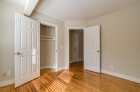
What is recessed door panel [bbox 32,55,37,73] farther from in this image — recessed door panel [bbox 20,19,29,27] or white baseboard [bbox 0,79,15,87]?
recessed door panel [bbox 20,19,29,27]

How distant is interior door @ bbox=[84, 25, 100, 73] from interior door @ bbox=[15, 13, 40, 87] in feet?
7.11

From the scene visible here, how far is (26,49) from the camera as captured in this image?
2170 millimetres

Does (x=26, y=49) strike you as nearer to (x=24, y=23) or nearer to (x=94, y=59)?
(x=24, y=23)

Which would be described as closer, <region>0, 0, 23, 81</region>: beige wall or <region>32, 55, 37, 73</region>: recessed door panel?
<region>0, 0, 23, 81</region>: beige wall

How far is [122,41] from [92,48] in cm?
112

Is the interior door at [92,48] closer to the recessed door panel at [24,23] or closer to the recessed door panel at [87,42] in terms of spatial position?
the recessed door panel at [87,42]

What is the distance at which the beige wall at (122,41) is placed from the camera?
222cm

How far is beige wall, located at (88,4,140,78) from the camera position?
87.4 inches

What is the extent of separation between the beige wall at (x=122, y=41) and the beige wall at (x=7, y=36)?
3211mm

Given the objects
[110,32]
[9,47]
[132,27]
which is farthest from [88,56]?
[9,47]

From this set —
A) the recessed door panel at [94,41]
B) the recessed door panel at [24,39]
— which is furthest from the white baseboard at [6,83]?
the recessed door panel at [94,41]

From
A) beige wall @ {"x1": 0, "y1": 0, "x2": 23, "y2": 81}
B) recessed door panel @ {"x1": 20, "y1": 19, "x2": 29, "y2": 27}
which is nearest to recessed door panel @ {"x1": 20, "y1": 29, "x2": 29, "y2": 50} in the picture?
recessed door panel @ {"x1": 20, "y1": 19, "x2": 29, "y2": 27}

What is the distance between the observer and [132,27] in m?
2.27

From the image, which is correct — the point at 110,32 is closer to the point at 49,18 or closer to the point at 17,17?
the point at 49,18
